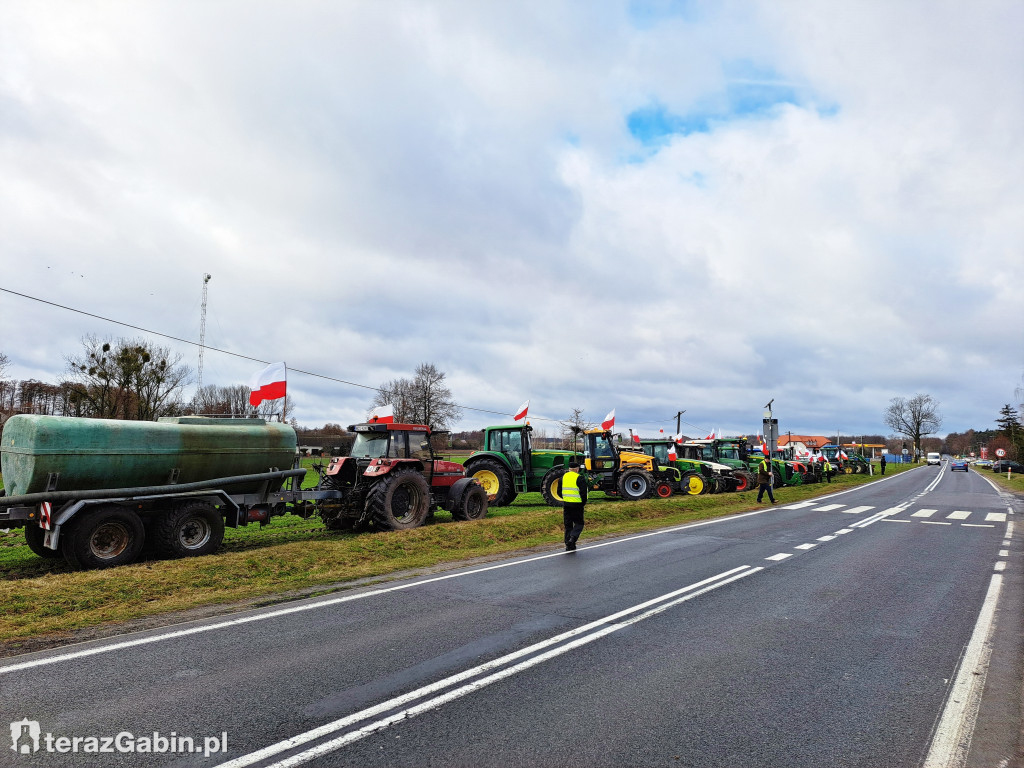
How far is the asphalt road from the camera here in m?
3.90

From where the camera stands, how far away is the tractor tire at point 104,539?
9.41 metres

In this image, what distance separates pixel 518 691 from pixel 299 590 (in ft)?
14.9

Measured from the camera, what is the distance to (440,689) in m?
4.75

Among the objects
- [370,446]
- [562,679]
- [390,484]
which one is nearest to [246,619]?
[562,679]

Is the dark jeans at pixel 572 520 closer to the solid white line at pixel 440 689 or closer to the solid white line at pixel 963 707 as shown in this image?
the solid white line at pixel 440 689

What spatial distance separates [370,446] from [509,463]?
21.6ft

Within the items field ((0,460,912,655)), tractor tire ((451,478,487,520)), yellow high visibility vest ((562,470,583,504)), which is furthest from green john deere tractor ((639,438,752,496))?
yellow high visibility vest ((562,470,583,504))

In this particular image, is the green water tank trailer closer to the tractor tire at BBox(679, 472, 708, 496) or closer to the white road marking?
the white road marking

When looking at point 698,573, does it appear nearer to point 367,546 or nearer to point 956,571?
point 956,571

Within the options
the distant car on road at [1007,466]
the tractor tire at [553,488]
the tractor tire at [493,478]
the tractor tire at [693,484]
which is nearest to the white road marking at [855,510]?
the tractor tire at [693,484]

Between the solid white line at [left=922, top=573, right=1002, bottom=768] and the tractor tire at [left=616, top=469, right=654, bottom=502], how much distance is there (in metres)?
15.4

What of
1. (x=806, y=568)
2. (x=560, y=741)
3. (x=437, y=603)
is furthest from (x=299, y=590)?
(x=806, y=568)

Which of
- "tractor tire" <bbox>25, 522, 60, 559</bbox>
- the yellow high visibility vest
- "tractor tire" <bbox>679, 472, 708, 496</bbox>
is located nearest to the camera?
"tractor tire" <bbox>25, 522, 60, 559</bbox>

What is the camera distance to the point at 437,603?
294 inches
